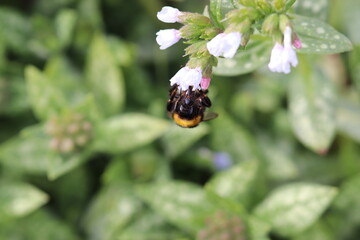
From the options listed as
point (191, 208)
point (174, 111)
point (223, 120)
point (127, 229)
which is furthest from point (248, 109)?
point (174, 111)

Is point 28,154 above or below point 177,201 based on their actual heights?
above

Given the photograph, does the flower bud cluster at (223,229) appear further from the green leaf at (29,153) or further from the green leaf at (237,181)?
the green leaf at (29,153)

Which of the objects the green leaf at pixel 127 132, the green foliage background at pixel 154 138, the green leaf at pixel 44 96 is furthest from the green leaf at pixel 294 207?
the green leaf at pixel 44 96

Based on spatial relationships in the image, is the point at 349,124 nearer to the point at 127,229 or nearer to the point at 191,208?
the point at 191,208

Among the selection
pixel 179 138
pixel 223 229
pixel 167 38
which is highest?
pixel 167 38

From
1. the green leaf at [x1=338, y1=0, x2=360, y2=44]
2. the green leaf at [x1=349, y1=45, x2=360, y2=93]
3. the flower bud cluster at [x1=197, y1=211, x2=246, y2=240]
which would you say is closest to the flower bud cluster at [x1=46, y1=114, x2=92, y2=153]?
the flower bud cluster at [x1=197, y1=211, x2=246, y2=240]

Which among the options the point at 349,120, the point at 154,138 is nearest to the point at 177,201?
the point at 154,138

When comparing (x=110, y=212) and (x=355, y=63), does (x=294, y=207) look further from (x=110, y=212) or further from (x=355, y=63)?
(x=110, y=212)
